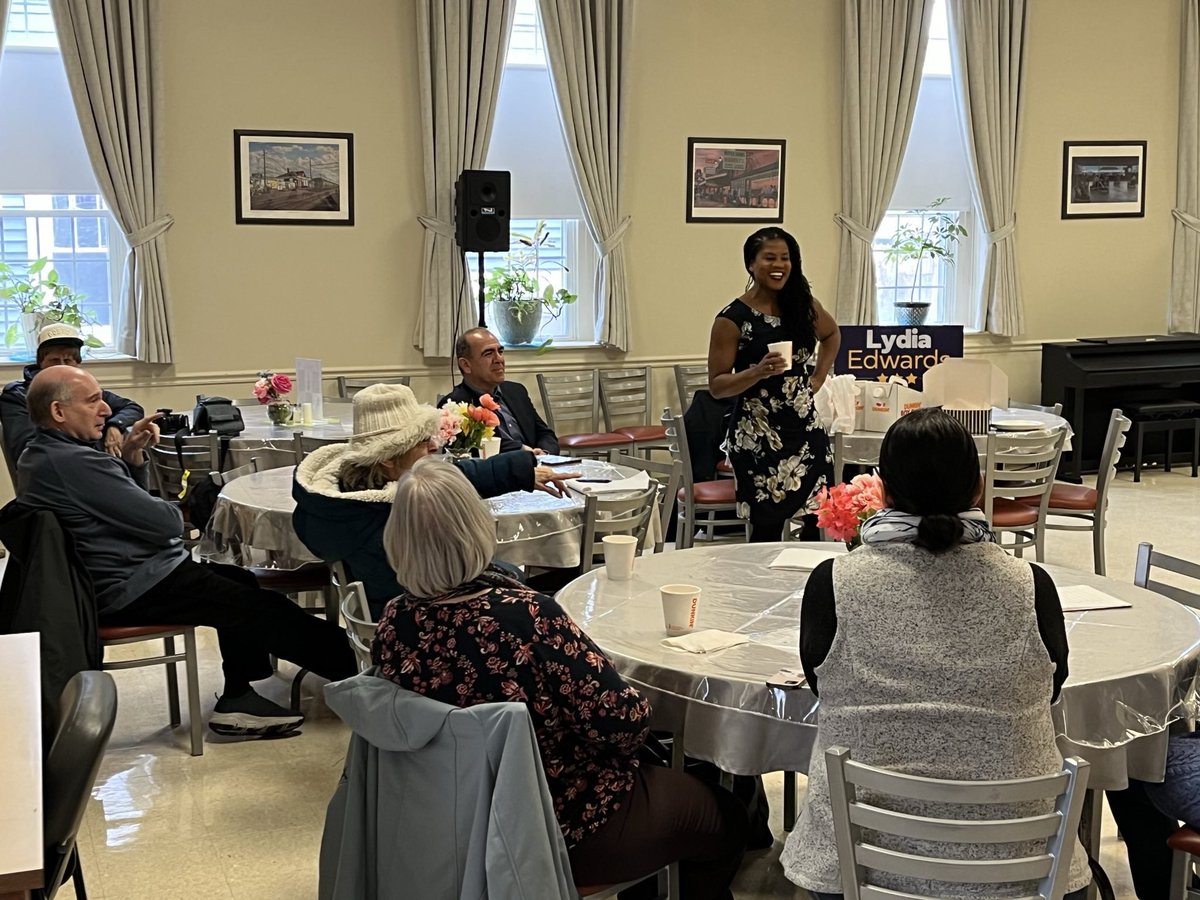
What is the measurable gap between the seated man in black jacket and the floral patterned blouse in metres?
1.80

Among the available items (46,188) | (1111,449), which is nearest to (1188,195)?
(1111,449)

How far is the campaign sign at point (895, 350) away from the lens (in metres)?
6.50

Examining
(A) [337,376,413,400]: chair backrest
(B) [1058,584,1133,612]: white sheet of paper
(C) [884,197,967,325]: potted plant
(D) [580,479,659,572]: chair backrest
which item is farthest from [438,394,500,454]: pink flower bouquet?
(C) [884,197,967,325]: potted plant

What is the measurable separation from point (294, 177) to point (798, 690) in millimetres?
6044

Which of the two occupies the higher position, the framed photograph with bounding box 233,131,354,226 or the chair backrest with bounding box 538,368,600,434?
the framed photograph with bounding box 233,131,354,226

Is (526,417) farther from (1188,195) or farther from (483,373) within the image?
(1188,195)

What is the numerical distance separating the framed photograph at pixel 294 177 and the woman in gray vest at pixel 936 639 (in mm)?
6217

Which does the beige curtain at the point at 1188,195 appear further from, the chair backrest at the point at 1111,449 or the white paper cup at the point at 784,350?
the white paper cup at the point at 784,350

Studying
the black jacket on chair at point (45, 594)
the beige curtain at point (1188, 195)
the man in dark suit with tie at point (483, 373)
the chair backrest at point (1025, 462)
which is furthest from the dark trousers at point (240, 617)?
the beige curtain at point (1188, 195)

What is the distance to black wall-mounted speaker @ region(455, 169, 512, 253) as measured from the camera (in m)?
7.67

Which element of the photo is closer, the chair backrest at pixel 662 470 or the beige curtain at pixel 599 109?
the chair backrest at pixel 662 470

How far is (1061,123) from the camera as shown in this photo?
31.6 ft

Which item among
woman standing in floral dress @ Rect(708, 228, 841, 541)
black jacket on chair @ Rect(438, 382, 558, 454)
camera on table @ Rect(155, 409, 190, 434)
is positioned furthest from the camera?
camera on table @ Rect(155, 409, 190, 434)

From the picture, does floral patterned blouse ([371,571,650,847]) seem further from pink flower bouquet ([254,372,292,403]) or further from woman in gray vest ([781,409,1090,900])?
pink flower bouquet ([254,372,292,403])
